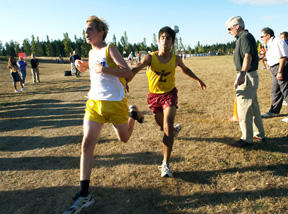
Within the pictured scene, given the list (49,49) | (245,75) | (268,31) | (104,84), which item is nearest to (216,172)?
(245,75)

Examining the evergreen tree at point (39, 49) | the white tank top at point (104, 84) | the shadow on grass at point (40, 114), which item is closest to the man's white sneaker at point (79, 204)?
the white tank top at point (104, 84)

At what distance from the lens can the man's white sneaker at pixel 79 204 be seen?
271 centimetres

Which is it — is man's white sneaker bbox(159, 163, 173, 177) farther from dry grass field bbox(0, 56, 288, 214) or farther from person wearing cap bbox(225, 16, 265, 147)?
person wearing cap bbox(225, 16, 265, 147)

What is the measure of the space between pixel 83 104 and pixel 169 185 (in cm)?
719

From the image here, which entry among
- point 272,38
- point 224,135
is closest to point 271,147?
point 224,135

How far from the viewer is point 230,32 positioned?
4262mm

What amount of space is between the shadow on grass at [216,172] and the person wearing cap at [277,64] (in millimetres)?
2690

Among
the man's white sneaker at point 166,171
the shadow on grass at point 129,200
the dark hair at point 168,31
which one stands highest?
the dark hair at point 168,31

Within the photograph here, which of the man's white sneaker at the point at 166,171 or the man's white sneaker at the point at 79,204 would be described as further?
the man's white sneaker at the point at 166,171

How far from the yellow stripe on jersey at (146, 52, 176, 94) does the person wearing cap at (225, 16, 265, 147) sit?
1.28m

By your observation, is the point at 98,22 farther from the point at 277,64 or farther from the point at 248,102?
the point at 277,64

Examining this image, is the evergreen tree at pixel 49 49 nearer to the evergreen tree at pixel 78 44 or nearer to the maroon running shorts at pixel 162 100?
the evergreen tree at pixel 78 44

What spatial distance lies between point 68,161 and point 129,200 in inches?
74.0

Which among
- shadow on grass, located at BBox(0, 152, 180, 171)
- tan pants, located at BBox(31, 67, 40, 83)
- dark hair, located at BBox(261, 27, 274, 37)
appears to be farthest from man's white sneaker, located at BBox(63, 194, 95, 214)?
tan pants, located at BBox(31, 67, 40, 83)
